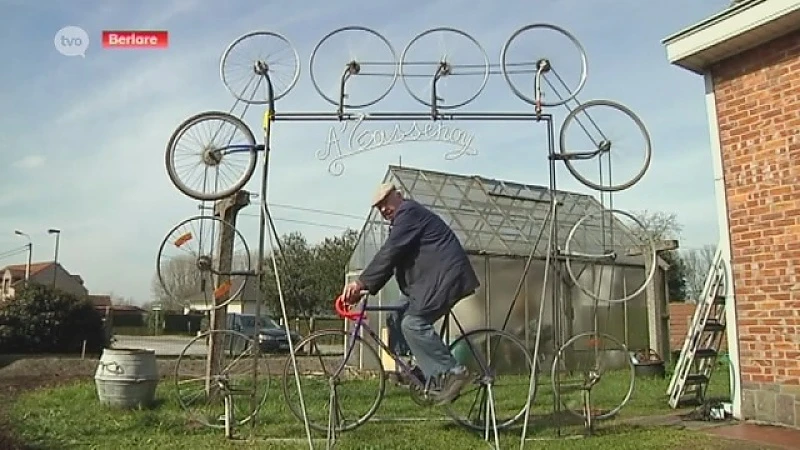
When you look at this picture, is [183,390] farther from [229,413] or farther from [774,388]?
[774,388]

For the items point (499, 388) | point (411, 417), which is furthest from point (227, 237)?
point (499, 388)

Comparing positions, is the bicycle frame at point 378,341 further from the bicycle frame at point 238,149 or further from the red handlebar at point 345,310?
the bicycle frame at point 238,149

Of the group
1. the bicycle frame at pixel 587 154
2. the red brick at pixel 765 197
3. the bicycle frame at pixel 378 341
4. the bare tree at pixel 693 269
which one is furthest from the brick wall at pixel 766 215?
the bare tree at pixel 693 269

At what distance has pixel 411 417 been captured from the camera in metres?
6.67

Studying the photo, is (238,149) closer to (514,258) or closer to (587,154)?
(587,154)

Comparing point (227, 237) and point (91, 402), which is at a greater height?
point (227, 237)

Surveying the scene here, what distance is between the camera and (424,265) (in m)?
4.74

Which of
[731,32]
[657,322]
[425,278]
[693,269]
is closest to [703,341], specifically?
[731,32]

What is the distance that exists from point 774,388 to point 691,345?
50.4 inches

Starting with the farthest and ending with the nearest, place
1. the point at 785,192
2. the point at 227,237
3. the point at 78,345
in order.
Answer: the point at 78,345, the point at 227,237, the point at 785,192

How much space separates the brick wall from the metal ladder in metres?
0.53

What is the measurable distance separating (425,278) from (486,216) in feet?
33.8

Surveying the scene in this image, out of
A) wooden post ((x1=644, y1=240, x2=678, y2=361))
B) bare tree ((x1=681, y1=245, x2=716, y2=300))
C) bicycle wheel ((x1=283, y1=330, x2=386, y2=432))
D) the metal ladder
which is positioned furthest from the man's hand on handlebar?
bare tree ((x1=681, y1=245, x2=716, y2=300))

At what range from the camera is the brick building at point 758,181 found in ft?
20.1
